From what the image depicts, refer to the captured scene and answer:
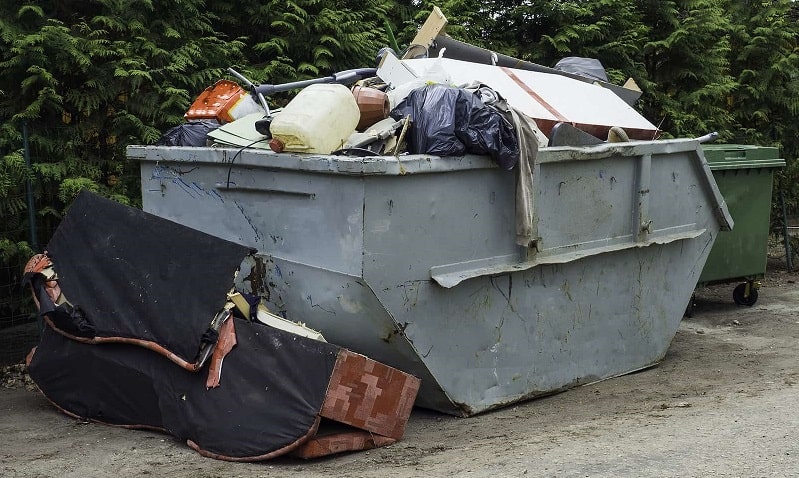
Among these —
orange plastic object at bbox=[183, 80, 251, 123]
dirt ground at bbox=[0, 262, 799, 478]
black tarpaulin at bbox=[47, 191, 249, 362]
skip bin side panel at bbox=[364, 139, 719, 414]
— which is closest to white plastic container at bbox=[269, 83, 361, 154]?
skip bin side panel at bbox=[364, 139, 719, 414]

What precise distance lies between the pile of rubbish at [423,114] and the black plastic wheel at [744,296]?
2.77m

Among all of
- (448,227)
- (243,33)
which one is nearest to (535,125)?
(448,227)

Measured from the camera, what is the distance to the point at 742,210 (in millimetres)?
8312

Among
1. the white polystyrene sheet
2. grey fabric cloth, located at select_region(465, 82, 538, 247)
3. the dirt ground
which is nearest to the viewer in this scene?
the dirt ground

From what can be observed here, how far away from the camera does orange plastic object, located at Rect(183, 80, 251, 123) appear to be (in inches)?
217

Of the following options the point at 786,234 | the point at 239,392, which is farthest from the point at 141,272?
the point at 786,234

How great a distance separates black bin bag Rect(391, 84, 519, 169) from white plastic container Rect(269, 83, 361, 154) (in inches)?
12.6

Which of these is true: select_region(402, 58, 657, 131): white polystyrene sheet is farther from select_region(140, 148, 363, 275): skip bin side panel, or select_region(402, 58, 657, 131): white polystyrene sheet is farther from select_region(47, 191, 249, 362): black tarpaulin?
select_region(47, 191, 249, 362): black tarpaulin

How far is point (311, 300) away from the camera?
4551mm

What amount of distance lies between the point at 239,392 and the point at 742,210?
5.66 meters

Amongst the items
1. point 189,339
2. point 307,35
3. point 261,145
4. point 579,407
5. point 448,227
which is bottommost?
point 579,407

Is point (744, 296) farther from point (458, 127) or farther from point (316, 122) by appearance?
point (316, 122)

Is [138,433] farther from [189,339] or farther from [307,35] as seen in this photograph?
[307,35]

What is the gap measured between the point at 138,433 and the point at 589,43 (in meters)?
6.49
